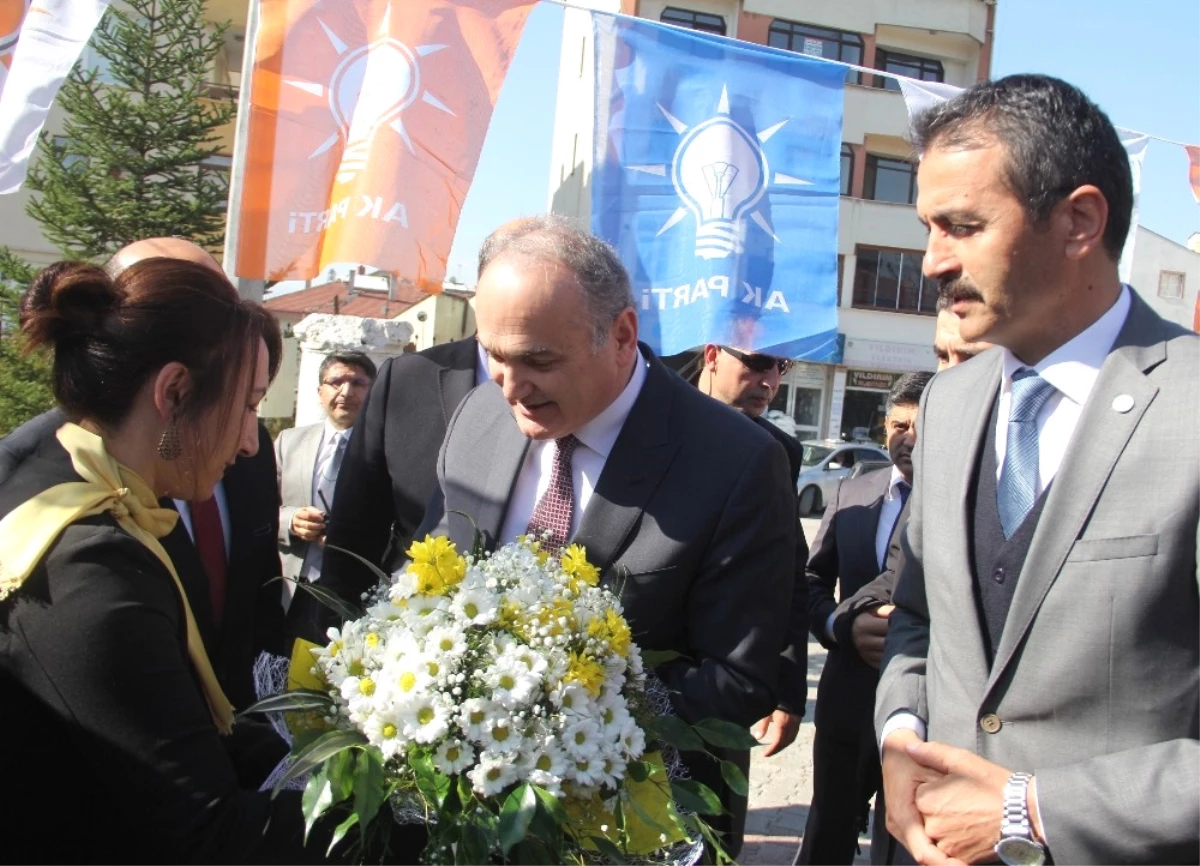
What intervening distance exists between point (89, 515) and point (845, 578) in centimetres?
279

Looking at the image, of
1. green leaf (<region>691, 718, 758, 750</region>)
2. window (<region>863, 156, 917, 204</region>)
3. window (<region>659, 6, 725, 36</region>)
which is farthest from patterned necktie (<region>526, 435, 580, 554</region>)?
window (<region>863, 156, 917, 204</region>)

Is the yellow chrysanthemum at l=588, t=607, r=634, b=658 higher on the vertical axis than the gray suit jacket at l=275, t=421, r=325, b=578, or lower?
higher

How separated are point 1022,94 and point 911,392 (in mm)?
2220

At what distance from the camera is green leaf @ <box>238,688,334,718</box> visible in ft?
5.43

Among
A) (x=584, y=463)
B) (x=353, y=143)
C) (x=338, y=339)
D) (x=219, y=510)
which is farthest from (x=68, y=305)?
(x=338, y=339)

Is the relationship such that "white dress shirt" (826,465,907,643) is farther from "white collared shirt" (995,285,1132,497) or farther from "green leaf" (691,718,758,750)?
"green leaf" (691,718,758,750)

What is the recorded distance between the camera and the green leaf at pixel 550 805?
151 cm

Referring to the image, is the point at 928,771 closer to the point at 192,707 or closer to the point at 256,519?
the point at 192,707

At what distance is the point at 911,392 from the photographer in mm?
4012

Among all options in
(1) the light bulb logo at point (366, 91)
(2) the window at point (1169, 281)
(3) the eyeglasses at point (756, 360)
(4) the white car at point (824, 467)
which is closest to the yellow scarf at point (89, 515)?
(3) the eyeglasses at point (756, 360)

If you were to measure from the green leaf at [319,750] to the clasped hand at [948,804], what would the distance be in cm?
96

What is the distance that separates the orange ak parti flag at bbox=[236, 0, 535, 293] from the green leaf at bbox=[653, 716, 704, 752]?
338 centimetres

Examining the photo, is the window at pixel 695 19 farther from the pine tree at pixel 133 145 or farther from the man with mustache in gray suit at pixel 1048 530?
the man with mustache in gray suit at pixel 1048 530

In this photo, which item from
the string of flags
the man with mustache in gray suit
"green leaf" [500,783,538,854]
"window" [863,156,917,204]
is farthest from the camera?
"window" [863,156,917,204]
